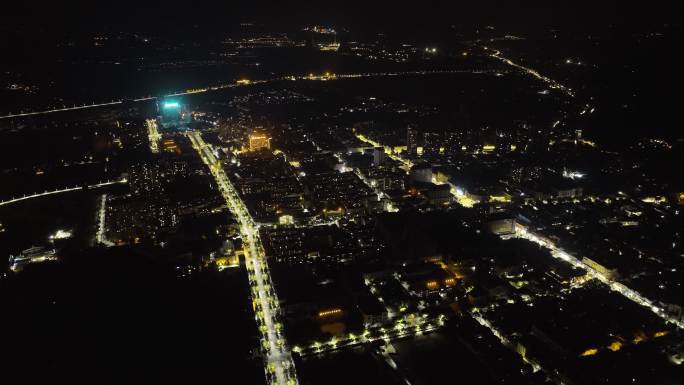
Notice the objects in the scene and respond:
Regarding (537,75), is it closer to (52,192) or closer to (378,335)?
(378,335)

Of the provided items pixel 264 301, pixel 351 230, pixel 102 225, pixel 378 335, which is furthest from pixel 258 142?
pixel 378 335

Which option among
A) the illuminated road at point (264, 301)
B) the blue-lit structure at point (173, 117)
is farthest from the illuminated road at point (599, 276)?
the blue-lit structure at point (173, 117)

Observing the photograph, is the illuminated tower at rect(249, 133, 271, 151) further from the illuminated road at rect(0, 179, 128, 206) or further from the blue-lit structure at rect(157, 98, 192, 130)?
the illuminated road at rect(0, 179, 128, 206)

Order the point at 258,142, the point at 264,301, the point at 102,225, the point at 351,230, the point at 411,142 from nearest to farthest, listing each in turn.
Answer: the point at 264,301, the point at 351,230, the point at 102,225, the point at 411,142, the point at 258,142

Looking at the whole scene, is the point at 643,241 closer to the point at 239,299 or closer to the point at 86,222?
the point at 239,299

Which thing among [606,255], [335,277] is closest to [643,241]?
[606,255]

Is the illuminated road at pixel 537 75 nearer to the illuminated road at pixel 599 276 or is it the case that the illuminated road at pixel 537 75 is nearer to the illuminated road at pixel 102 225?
the illuminated road at pixel 599 276

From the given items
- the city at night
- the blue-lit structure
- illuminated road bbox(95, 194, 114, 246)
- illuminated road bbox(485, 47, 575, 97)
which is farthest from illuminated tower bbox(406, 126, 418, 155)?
illuminated road bbox(485, 47, 575, 97)
